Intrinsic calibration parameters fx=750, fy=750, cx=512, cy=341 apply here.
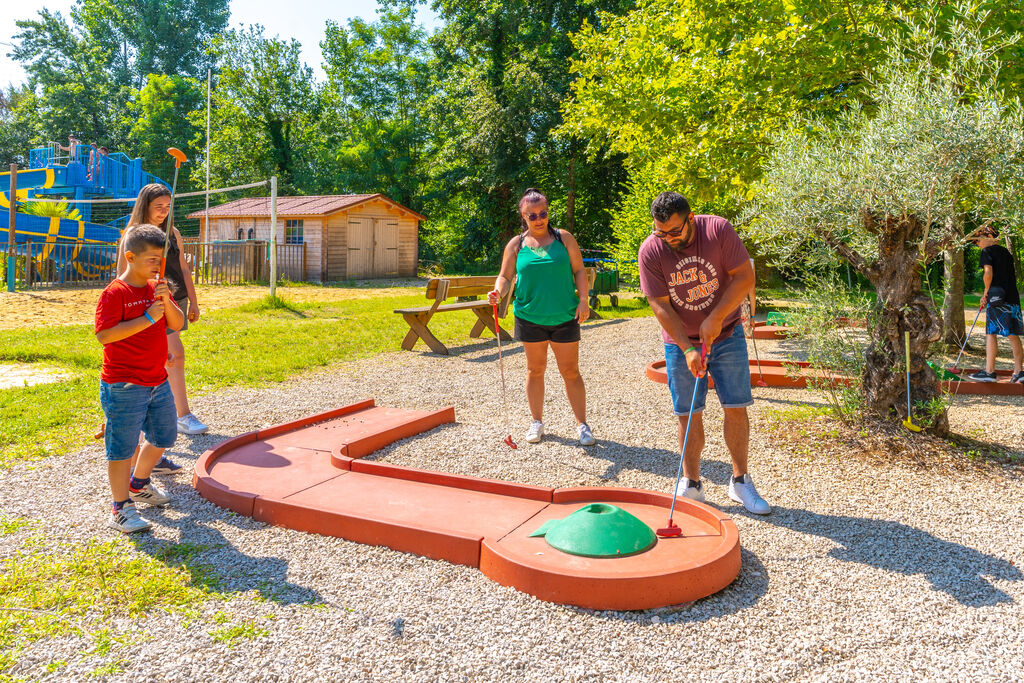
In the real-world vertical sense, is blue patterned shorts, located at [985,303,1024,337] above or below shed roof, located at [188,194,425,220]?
below

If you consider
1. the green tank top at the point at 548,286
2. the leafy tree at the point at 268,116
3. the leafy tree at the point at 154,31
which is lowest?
the green tank top at the point at 548,286

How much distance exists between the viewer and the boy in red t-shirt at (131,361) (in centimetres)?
387

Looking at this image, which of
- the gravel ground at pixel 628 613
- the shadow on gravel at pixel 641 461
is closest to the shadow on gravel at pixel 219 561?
the gravel ground at pixel 628 613

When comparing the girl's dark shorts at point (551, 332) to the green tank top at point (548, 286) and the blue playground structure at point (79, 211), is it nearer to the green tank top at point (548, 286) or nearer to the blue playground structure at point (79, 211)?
the green tank top at point (548, 286)

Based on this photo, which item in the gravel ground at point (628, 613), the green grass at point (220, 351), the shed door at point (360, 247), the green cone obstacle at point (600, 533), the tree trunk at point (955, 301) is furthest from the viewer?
the shed door at point (360, 247)

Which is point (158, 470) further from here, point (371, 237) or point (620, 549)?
point (371, 237)

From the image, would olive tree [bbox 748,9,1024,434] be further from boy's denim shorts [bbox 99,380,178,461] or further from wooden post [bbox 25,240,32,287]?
wooden post [bbox 25,240,32,287]

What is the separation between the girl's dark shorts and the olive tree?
6.41ft

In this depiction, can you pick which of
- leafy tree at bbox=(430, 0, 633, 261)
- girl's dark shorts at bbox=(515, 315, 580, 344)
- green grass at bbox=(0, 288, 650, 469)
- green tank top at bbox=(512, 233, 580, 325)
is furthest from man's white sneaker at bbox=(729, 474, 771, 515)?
leafy tree at bbox=(430, 0, 633, 261)

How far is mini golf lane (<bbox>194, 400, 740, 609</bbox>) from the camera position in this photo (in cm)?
317

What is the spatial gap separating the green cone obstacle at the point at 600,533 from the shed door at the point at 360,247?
24419 mm

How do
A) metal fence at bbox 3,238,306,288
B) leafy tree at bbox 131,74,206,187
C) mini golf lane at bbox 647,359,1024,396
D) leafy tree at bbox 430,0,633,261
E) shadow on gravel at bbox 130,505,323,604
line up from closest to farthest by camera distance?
shadow on gravel at bbox 130,505,323,604
mini golf lane at bbox 647,359,1024,396
metal fence at bbox 3,238,306,288
leafy tree at bbox 430,0,633,261
leafy tree at bbox 131,74,206,187

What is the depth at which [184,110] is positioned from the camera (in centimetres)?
5141

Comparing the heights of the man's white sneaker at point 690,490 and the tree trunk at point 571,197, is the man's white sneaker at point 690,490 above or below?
below
